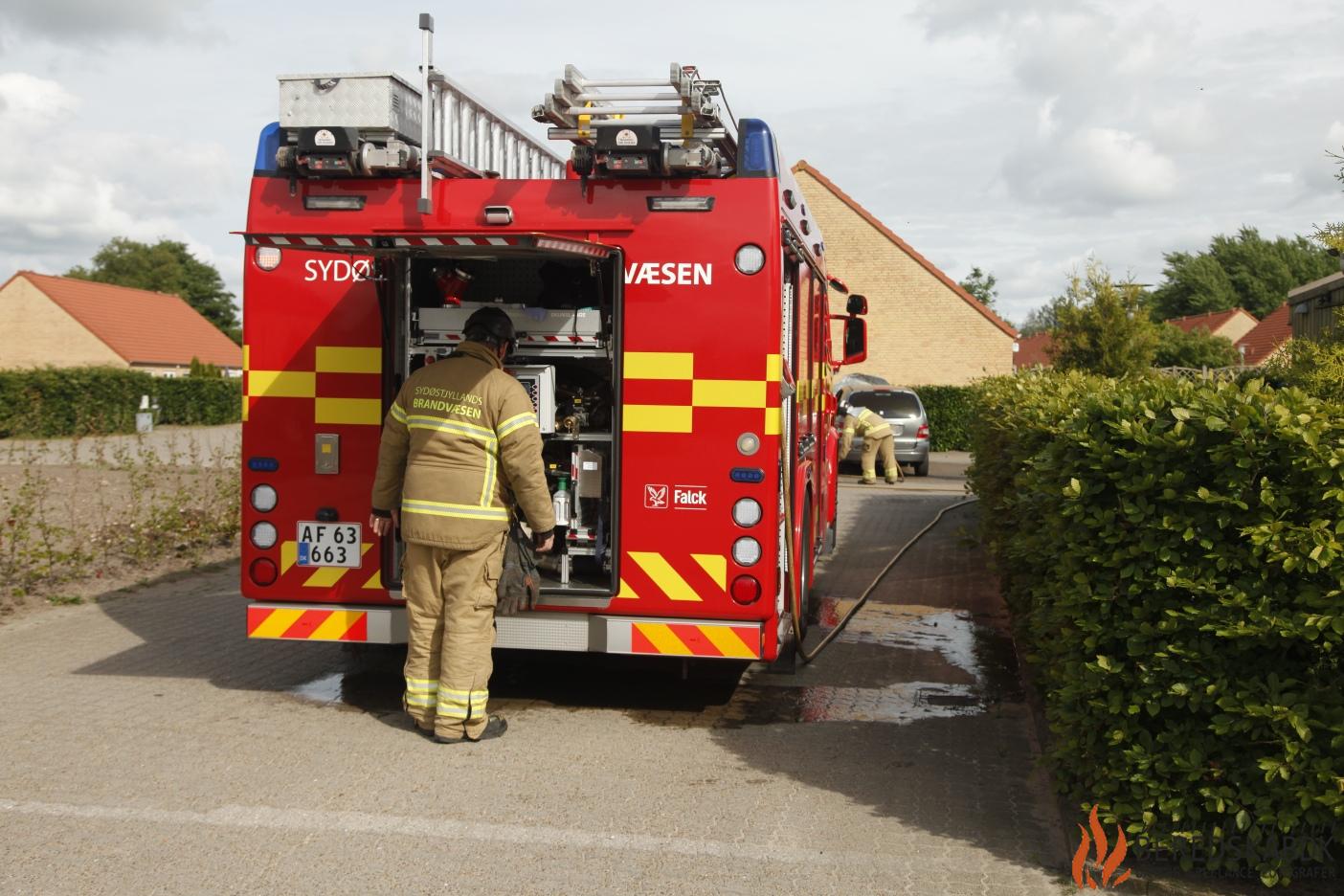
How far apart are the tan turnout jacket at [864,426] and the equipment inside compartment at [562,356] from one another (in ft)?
50.5

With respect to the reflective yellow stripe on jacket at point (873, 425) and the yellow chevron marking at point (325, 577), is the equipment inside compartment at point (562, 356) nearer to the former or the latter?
the yellow chevron marking at point (325, 577)

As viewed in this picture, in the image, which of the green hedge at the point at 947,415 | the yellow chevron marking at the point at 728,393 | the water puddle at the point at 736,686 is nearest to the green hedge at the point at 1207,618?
the yellow chevron marking at the point at 728,393

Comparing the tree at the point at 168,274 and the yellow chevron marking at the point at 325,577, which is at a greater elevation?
the tree at the point at 168,274

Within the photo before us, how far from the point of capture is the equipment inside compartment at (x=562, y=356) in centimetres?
626

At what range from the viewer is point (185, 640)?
8.16m

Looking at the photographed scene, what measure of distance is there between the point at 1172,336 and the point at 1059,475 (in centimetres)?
6344

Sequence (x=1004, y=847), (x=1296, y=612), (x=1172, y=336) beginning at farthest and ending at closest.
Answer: (x=1172, y=336)
(x=1004, y=847)
(x=1296, y=612)

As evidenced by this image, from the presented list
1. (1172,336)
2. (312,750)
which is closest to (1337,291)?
(312,750)

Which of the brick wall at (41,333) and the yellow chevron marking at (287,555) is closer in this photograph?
the yellow chevron marking at (287,555)

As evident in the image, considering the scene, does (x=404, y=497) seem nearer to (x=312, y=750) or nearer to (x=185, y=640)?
(x=312, y=750)

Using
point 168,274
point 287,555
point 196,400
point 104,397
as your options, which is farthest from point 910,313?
point 168,274

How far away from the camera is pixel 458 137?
6.78 meters

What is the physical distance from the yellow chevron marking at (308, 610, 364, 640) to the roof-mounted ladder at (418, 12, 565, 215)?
6.65 feet

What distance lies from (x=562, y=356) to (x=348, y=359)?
1064 millimetres
